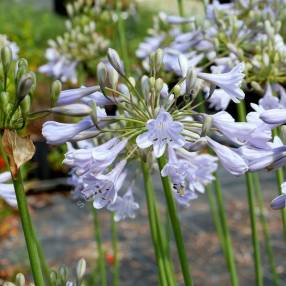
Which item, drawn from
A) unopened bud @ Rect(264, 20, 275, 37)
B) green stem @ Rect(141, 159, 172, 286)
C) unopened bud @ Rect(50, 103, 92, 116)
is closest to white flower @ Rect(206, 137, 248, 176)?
unopened bud @ Rect(50, 103, 92, 116)

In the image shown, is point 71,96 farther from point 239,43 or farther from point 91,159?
point 239,43

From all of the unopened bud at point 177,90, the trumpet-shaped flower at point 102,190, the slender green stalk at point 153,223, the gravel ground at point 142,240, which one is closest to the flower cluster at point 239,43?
the slender green stalk at point 153,223

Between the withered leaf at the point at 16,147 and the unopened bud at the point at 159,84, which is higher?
the unopened bud at the point at 159,84

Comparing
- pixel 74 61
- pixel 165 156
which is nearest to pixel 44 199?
pixel 74 61

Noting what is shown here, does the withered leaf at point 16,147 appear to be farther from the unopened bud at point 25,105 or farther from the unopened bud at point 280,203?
the unopened bud at point 280,203

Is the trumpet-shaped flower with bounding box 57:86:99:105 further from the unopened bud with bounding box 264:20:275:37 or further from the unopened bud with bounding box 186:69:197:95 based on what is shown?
the unopened bud with bounding box 264:20:275:37

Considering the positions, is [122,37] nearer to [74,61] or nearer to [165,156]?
[74,61]
